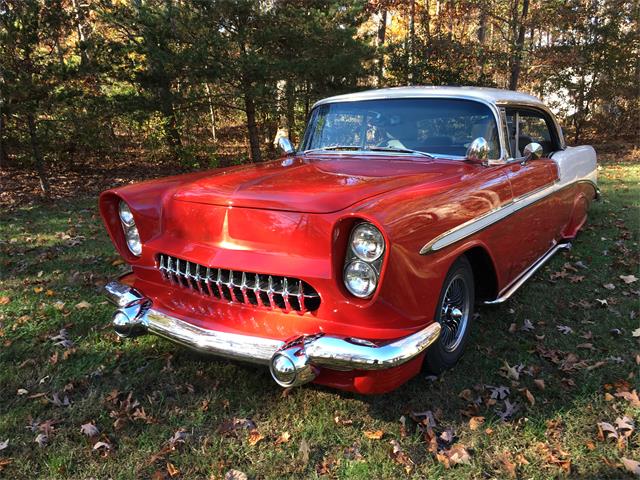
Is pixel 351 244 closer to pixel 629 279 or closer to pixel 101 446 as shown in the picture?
pixel 101 446

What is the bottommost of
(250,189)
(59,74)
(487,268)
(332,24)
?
(487,268)

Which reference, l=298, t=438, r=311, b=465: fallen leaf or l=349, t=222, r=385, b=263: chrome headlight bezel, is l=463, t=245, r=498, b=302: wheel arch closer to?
l=349, t=222, r=385, b=263: chrome headlight bezel

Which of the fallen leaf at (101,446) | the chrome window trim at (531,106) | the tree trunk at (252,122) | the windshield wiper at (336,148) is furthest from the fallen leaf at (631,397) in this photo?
the tree trunk at (252,122)

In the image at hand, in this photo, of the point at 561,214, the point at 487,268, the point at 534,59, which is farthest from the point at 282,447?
the point at 534,59

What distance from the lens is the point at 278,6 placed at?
10.3 meters

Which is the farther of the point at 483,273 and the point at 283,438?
the point at 483,273

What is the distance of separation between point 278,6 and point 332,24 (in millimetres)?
1304

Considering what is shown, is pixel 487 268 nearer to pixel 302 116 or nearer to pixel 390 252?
pixel 390 252

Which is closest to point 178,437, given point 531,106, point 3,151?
point 531,106

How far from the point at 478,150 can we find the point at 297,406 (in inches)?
75.2

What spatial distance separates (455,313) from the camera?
2674 mm

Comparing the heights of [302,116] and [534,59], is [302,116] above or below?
below

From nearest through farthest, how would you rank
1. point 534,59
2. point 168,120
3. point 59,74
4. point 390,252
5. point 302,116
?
point 390,252 < point 59,74 < point 168,120 < point 302,116 < point 534,59

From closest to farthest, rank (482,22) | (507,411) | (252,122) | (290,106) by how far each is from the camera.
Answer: (507,411) → (252,122) → (290,106) → (482,22)
